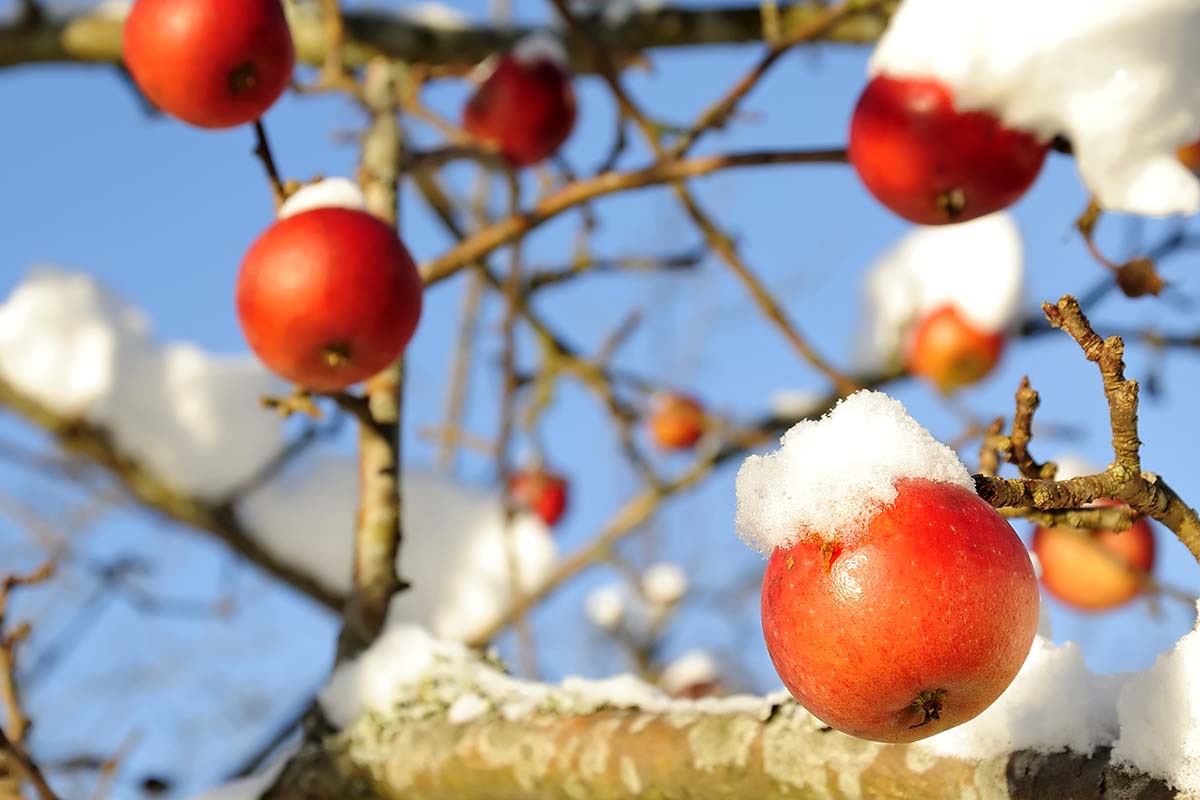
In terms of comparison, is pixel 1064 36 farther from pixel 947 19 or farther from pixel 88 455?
pixel 88 455

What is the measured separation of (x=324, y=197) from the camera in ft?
4.51

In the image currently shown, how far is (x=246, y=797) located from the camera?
1.28 m

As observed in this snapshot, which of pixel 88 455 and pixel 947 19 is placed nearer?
pixel 947 19

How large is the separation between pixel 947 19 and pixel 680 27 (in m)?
1.35

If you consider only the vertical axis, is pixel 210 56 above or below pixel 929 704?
above

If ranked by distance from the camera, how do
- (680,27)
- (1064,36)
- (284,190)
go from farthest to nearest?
1. (680,27)
2. (284,190)
3. (1064,36)

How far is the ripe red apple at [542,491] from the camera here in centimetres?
318

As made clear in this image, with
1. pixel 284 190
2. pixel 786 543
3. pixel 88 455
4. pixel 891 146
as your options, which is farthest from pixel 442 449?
pixel 786 543

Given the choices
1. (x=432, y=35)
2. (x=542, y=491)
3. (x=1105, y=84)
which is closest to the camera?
(x=1105, y=84)

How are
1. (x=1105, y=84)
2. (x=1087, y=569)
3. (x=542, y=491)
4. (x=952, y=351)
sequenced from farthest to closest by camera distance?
1. (x=542, y=491)
2. (x=952, y=351)
3. (x=1087, y=569)
4. (x=1105, y=84)

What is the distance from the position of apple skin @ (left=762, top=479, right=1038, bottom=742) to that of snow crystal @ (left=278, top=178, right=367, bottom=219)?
35.3 inches

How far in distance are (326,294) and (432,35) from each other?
1.41 meters

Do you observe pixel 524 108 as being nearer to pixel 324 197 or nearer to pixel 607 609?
pixel 324 197

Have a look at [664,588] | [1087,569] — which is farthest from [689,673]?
[1087,569]
